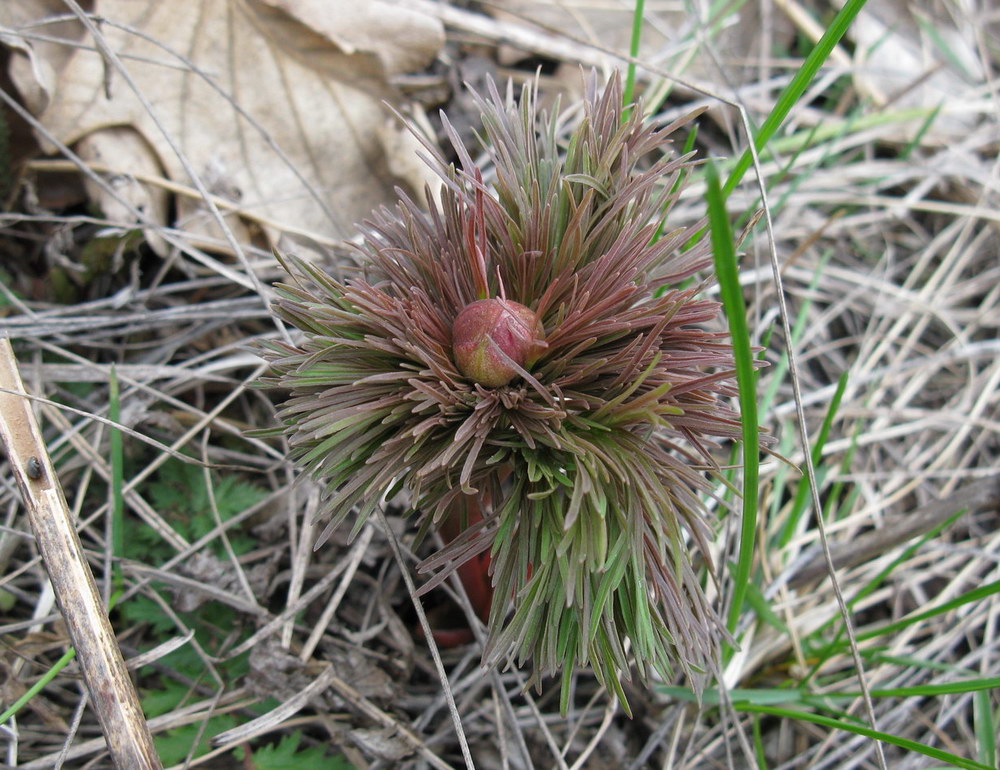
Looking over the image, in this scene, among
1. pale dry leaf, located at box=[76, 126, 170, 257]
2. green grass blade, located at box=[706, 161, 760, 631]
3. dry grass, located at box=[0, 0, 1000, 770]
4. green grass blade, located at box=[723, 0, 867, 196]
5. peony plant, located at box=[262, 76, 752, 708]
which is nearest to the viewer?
green grass blade, located at box=[706, 161, 760, 631]

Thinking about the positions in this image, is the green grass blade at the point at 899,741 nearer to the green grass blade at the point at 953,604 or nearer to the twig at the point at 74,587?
the green grass blade at the point at 953,604

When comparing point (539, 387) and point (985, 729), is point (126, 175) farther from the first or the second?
point (985, 729)

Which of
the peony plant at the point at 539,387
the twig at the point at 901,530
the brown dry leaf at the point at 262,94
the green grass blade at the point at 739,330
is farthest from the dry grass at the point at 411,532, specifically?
the green grass blade at the point at 739,330

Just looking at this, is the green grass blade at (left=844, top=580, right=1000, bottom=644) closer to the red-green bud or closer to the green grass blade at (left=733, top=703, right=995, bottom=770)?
the green grass blade at (left=733, top=703, right=995, bottom=770)

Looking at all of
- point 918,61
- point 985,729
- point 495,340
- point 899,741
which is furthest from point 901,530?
point 918,61

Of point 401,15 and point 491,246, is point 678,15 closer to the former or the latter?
point 401,15

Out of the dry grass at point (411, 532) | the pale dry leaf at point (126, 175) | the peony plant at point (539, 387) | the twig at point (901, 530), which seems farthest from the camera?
the pale dry leaf at point (126, 175)

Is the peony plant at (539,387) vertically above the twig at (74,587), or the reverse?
the peony plant at (539,387)

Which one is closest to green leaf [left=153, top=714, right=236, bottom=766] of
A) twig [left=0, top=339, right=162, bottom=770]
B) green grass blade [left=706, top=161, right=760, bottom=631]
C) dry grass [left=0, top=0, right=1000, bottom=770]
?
dry grass [left=0, top=0, right=1000, bottom=770]
